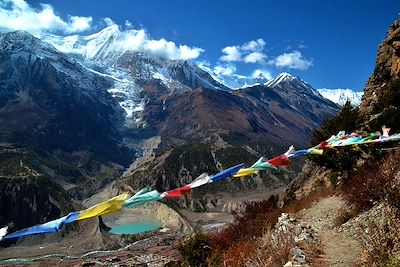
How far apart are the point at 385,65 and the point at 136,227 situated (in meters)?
152

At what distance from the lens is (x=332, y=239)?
14258 millimetres

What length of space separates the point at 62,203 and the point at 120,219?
84.5 ft

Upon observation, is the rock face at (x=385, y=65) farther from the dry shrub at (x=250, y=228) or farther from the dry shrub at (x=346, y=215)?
the dry shrub at (x=346, y=215)

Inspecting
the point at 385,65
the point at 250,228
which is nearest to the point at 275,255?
the point at 250,228

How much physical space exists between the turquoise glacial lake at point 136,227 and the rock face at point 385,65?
13779cm

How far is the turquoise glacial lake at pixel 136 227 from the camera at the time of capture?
17838 cm

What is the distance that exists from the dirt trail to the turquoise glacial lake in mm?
160715

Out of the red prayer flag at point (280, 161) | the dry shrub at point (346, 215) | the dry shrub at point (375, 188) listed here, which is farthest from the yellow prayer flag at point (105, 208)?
the dry shrub at point (346, 215)

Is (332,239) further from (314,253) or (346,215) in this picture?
(314,253)

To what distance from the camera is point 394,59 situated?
150ft

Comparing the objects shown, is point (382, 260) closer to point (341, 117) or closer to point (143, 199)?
point (143, 199)

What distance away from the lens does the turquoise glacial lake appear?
178375 millimetres

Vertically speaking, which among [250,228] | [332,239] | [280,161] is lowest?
[332,239]

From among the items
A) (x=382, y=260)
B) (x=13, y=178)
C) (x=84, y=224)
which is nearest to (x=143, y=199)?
(x=382, y=260)
